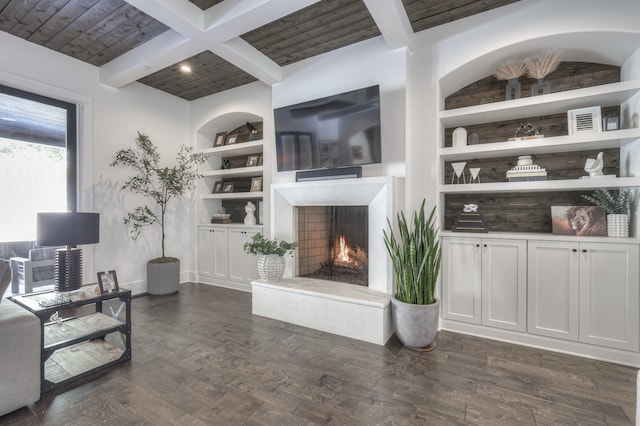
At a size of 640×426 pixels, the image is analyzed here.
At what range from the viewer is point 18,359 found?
5.64ft

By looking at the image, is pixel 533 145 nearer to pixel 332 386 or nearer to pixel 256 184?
pixel 332 386

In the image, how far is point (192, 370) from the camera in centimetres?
218

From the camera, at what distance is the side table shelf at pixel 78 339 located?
194cm

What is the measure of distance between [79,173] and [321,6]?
359 cm

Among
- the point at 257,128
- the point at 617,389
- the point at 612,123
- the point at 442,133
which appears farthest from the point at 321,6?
the point at 617,389

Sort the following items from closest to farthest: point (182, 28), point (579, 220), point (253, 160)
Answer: point (579, 220) < point (182, 28) < point (253, 160)

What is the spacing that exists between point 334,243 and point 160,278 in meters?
2.54

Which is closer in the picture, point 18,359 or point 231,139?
point 18,359

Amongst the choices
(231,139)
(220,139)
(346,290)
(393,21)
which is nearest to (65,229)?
(346,290)

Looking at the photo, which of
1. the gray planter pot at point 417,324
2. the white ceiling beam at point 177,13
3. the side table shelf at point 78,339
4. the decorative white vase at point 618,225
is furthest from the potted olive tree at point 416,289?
the white ceiling beam at point 177,13

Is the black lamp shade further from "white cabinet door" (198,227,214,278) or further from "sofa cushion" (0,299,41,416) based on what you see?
"white cabinet door" (198,227,214,278)

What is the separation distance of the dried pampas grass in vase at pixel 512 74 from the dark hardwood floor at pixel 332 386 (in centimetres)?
240

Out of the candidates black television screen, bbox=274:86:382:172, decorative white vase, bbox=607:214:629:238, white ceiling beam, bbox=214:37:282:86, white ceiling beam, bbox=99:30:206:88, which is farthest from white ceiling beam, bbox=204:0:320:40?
decorative white vase, bbox=607:214:629:238

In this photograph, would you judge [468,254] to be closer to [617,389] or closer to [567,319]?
[567,319]
